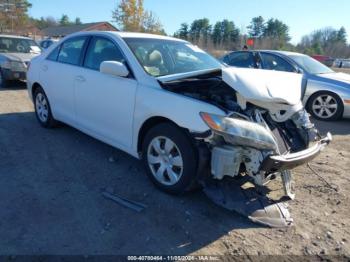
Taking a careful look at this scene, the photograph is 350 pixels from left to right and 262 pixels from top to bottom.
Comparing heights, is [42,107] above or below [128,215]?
above

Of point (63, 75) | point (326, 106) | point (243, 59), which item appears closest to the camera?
point (63, 75)

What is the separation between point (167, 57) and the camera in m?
4.30

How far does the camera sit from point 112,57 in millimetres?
4211

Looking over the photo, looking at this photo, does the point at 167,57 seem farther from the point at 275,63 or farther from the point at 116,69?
the point at 275,63

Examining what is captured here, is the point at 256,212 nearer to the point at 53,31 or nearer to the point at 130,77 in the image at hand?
the point at 130,77

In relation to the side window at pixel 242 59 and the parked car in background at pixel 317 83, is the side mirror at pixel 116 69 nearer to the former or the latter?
the parked car in background at pixel 317 83

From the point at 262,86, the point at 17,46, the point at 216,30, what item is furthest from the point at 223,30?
the point at 262,86

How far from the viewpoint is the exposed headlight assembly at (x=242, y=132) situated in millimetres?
2889

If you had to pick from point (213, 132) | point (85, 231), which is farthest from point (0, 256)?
point (213, 132)

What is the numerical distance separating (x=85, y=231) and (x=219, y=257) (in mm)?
1214

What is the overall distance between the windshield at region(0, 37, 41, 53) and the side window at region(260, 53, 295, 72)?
7.67m

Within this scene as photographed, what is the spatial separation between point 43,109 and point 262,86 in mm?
4166

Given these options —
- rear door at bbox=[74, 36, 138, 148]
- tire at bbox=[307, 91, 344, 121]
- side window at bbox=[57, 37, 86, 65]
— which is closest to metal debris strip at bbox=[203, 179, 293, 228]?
rear door at bbox=[74, 36, 138, 148]

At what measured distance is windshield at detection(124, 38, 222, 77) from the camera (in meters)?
4.00
